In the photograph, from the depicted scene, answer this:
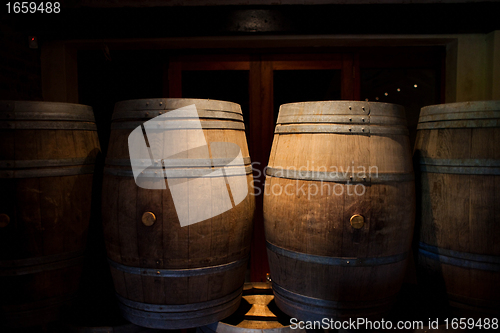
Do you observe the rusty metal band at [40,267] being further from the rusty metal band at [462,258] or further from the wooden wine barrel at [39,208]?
Answer: the rusty metal band at [462,258]

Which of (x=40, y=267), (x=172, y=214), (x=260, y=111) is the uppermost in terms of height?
(x=260, y=111)

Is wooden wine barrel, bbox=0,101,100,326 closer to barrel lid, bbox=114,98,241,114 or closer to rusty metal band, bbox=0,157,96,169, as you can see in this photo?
rusty metal band, bbox=0,157,96,169

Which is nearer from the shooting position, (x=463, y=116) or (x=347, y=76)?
(x=463, y=116)

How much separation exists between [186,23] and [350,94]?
163 centimetres

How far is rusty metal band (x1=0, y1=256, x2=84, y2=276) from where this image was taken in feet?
5.62

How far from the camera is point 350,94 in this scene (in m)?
2.96

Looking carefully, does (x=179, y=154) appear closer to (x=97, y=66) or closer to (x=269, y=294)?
(x=269, y=294)

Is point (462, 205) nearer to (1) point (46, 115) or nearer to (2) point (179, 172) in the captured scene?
(2) point (179, 172)

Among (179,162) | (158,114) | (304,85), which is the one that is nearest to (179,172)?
(179,162)

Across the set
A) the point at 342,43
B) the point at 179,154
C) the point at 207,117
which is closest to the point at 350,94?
the point at 342,43

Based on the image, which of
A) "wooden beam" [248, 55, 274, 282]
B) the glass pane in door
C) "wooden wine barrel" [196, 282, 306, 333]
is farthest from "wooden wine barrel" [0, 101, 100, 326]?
the glass pane in door

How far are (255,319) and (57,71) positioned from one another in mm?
2798

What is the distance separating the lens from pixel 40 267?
177 cm

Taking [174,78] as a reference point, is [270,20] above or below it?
above
